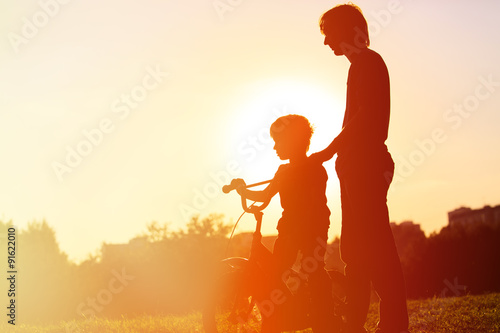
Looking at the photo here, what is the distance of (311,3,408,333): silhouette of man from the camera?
463 cm

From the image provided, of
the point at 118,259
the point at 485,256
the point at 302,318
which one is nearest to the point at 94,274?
the point at 118,259

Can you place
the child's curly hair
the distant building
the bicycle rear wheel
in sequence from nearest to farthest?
the bicycle rear wheel < the child's curly hair < the distant building

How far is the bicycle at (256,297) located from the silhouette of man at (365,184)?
21.5 inches

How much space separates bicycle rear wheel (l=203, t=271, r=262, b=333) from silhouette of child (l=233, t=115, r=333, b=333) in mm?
231

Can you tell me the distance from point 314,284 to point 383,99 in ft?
6.02

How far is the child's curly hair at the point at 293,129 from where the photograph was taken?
546 centimetres

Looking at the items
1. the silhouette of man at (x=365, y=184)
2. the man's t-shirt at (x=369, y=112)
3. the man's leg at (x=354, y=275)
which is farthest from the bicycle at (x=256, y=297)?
the man's t-shirt at (x=369, y=112)

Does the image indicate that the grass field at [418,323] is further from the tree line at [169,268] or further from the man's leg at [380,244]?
the tree line at [169,268]

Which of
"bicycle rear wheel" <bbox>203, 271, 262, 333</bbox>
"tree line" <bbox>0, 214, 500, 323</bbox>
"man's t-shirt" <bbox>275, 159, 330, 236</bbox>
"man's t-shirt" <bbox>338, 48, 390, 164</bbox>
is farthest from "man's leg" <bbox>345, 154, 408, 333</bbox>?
"tree line" <bbox>0, 214, 500, 323</bbox>

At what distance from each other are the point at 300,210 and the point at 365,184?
815mm

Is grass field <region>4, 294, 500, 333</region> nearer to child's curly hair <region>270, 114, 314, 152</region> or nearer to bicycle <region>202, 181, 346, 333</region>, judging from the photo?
bicycle <region>202, 181, 346, 333</region>

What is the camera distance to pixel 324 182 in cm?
545

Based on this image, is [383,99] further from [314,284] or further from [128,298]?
[128,298]

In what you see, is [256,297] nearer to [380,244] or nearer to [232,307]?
[232,307]
